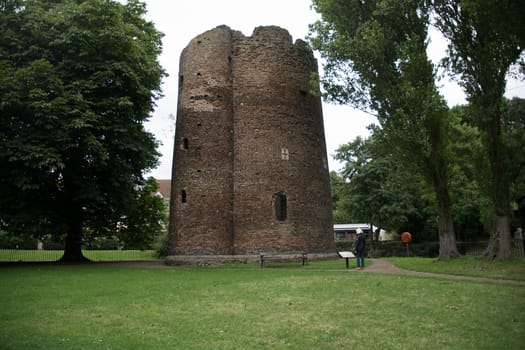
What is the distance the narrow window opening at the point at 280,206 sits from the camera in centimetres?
2214

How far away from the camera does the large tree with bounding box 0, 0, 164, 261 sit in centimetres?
1733

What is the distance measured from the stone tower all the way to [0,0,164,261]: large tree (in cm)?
258


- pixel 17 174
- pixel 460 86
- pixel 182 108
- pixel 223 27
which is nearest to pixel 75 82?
pixel 17 174

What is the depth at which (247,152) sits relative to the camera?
888 inches

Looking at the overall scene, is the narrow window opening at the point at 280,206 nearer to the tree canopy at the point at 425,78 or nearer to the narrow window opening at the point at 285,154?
the narrow window opening at the point at 285,154

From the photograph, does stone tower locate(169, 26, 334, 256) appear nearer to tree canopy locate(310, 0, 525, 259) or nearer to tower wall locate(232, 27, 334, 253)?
tower wall locate(232, 27, 334, 253)

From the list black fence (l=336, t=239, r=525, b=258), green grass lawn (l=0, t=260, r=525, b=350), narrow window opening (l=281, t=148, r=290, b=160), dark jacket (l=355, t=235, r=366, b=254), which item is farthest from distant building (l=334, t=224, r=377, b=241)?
green grass lawn (l=0, t=260, r=525, b=350)

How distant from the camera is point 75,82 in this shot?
18.2 meters

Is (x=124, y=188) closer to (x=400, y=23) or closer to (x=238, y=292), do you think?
(x=238, y=292)

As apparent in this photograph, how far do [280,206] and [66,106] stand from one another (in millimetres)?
10702

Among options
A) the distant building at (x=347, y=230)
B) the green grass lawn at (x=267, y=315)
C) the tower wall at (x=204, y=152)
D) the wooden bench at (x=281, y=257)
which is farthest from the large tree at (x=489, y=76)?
the distant building at (x=347, y=230)

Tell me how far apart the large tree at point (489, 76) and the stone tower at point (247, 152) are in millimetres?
8507

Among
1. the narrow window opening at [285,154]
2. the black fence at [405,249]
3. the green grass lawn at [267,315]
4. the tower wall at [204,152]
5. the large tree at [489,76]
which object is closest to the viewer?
the green grass lawn at [267,315]

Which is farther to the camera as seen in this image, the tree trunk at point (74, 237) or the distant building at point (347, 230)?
the distant building at point (347, 230)
